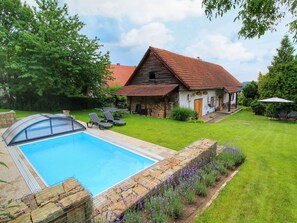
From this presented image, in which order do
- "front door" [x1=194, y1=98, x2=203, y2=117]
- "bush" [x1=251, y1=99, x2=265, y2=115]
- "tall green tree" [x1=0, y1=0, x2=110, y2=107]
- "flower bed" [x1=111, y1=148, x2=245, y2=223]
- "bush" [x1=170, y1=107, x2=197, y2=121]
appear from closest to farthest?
"flower bed" [x1=111, y1=148, x2=245, y2=223], "bush" [x1=170, y1=107, x2=197, y2=121], "tall green tree" [x1=0, y1=0, x2=110, y2=107], "front door" [x1=194, y1=98, x2=203, y2=117], "bush" [x1=251, y1=99, x2=265, y2=115]

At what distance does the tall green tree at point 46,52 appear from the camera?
17.0m

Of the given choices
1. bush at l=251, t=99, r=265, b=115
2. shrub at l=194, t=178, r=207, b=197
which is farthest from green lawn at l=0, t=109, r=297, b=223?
bush at l=251, t=99, r=265, b=115

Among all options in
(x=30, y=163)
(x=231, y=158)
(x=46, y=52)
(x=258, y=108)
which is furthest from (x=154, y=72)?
(x=258, y=108)

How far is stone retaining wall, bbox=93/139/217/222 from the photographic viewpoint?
3.22m

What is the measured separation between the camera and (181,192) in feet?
13.3

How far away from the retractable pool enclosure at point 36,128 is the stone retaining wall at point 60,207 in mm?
7952

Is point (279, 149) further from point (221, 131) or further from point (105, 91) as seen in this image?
point (105, 91)

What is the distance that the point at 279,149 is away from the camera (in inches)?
308

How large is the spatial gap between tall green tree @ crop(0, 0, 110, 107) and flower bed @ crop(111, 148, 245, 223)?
16.9m

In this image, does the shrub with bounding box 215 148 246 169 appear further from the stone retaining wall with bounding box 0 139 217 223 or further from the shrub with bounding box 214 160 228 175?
the stone retaining wall with bounding box 0 139 217 223

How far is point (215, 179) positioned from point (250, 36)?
406cm

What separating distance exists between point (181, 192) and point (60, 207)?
104 inches

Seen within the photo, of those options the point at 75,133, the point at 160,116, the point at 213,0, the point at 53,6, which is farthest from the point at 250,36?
the point at 53,6

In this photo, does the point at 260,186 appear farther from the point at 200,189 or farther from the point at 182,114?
the point at 182,114
